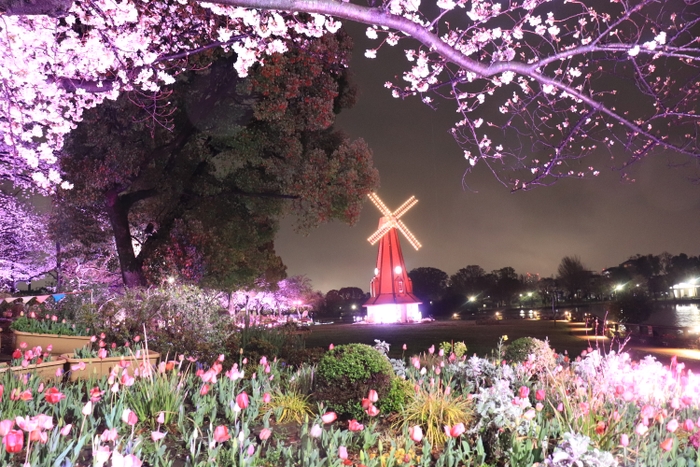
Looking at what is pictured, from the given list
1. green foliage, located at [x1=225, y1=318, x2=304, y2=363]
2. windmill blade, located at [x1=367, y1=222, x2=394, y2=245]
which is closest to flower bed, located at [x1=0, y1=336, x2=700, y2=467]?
green foliage, located at [x1=225, y1=318, x2=304, y2=363]

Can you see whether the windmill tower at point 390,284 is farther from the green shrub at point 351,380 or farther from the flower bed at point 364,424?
the green shrub at point 351,380

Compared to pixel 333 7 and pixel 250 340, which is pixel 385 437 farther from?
pixel 250 340

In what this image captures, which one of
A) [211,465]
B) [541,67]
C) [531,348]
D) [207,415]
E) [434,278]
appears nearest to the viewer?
[211,465]

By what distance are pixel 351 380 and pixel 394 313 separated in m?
38.0

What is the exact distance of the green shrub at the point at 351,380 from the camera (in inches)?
207

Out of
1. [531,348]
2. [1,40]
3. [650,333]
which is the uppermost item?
[1,40]

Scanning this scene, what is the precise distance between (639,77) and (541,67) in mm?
1379

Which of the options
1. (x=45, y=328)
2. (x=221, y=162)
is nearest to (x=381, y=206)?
(x=221, y=162)

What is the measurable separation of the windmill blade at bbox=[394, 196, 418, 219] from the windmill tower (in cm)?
32

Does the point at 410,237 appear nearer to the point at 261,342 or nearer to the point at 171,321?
the point at 261,342

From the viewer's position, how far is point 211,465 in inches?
136

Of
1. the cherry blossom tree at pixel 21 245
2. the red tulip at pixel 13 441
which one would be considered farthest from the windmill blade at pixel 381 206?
the red tulip at pixel 13 441

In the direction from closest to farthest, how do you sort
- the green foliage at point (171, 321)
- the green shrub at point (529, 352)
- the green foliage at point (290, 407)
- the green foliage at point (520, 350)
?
1. the green foliage at point (290, 407)
2. the green shrub at point (529, 352)
3. the green foliage at point (520, 350)
4. the green foliage at point (171, 321)

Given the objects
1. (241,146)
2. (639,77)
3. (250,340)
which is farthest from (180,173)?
(639,77)
